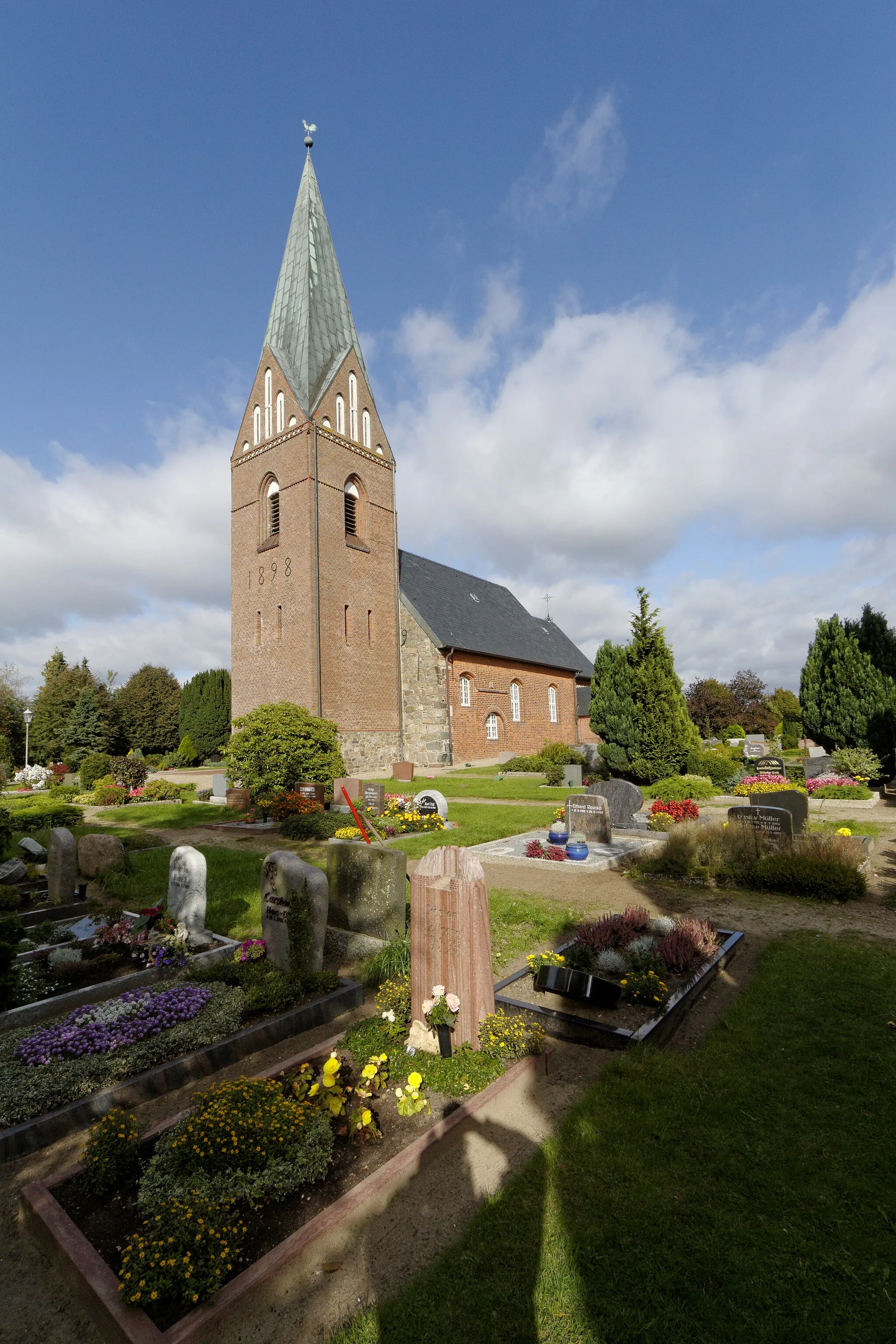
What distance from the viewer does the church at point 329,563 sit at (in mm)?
24312

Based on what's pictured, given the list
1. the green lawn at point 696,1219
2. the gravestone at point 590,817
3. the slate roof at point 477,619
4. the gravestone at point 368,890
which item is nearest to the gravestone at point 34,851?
the gravestone at point 368,890

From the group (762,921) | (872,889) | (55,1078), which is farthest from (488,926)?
(872,889)

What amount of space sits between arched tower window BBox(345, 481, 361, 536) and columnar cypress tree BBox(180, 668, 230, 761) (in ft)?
62.7

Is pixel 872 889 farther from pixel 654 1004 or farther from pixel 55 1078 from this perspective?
pixel 55 1078

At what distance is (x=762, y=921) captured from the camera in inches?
287

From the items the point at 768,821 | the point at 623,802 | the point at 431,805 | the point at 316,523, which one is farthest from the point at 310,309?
the point at 768,821

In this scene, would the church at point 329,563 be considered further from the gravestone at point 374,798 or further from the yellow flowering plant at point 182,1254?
the yellow flowering plant at point 182,1254

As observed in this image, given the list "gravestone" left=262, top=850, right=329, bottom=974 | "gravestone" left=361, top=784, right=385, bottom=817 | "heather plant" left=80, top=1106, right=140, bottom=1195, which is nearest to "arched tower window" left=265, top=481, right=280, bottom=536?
"gravestone" left=361, top=784, right=385, bottom=817

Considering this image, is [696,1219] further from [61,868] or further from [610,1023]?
[61,868]

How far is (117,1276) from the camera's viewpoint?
2.63 m

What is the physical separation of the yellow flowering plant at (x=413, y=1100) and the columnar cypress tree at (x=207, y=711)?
38.4m

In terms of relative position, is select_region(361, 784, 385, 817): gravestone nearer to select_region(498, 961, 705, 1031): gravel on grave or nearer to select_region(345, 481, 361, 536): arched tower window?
select_region(498, 961, 705, 1031): gravel on grave

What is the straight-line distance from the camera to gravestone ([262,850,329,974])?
554 cm

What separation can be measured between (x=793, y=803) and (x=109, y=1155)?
36.5 ft
